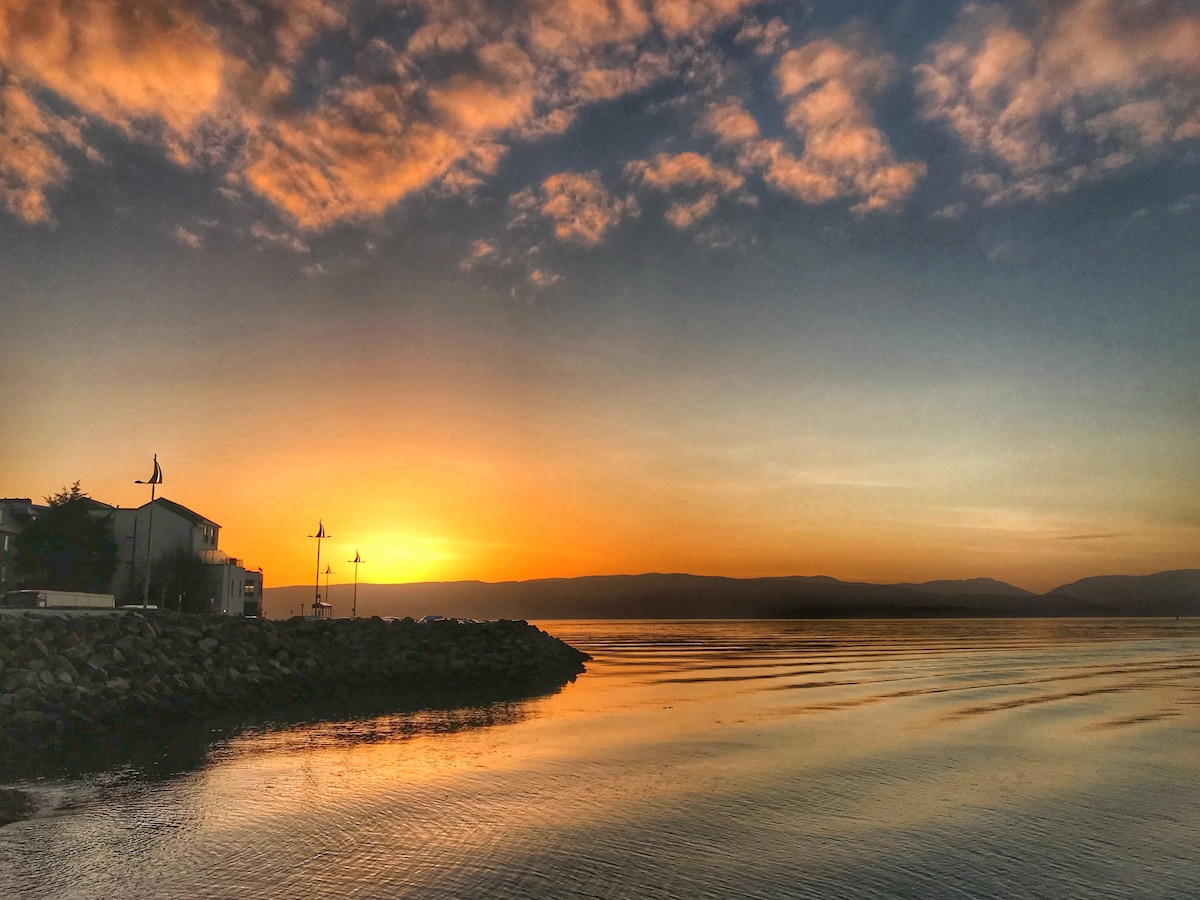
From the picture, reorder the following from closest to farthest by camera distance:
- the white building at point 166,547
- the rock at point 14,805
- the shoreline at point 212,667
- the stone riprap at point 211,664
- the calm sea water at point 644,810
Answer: the calm sea water at point 644,810, the rock at point 14,805, the shoreline at point 212,667, the stone riprap at point 211,664, the white building at point 166,547

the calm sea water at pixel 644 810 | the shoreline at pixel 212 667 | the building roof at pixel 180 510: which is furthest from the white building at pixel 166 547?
the calm sea water at pixel 644 810

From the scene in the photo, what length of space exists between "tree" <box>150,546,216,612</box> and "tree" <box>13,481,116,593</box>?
158 inches

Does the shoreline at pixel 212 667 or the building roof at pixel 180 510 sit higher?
the building roof at pixel 180 510

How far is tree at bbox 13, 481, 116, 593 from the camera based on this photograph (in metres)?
73.4

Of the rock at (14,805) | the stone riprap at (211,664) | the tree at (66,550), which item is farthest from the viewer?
the tree at (66,550)

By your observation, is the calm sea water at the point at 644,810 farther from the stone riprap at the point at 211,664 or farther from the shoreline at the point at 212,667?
the stone riprap at the point at 211,664

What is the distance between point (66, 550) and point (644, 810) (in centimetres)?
7398

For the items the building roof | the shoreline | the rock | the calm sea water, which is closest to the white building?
the building roof

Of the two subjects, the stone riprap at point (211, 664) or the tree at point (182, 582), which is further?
the tree at point (182, 582)

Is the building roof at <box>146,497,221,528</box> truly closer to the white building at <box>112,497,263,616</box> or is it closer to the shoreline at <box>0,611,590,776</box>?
the white building at <box>112,497,263,616</box>

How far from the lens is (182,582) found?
79.9 m

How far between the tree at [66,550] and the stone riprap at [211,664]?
2571 cm

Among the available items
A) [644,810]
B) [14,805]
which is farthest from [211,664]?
[644,810]

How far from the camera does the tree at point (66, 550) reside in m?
73.4
